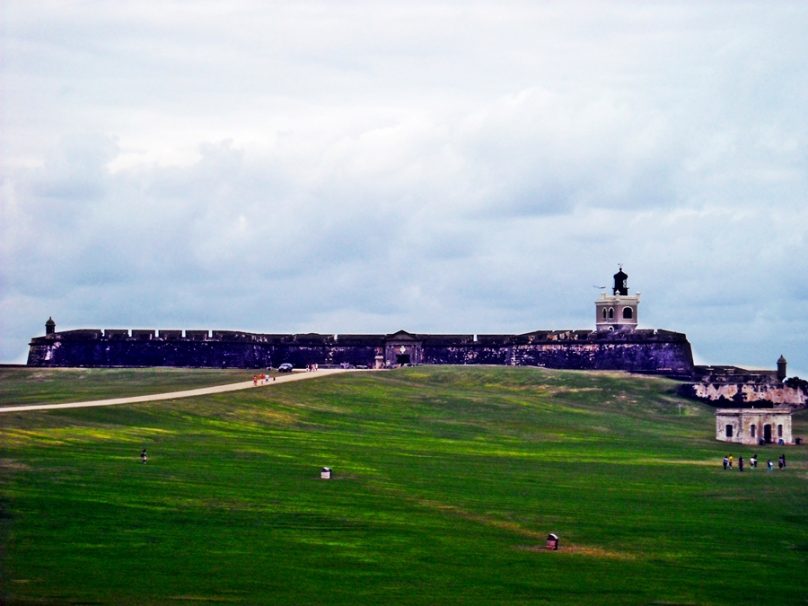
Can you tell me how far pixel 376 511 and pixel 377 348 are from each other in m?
70.5

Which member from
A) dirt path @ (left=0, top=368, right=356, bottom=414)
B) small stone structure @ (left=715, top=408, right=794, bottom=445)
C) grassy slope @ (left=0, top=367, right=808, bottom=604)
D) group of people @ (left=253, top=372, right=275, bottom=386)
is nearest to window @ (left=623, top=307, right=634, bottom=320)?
dirt path @ (left=0, top=368, right=356, bottom=414)

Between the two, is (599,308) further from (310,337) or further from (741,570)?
(741,570)

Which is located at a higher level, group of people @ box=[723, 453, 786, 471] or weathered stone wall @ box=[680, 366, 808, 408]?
weathered stone wall @ box=[680, 366, 808, 408]

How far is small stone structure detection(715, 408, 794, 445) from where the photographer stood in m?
84.0

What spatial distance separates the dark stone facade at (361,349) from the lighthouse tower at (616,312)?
228 cm

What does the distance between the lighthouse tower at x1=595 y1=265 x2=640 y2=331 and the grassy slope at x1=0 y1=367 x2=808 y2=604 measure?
34904 mm

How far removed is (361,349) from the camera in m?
120

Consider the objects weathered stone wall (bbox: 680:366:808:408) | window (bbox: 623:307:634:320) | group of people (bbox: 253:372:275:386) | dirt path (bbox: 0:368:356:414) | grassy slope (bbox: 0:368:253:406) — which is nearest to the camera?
dirt path (bbox: 0:368:356:414)

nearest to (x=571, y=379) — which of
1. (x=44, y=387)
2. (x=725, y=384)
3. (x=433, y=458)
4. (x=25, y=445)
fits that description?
(x=725, y=384)

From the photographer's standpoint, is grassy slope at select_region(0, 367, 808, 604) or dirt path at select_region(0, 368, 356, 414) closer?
grassy slope at select_region(0, 367, 808, 604)

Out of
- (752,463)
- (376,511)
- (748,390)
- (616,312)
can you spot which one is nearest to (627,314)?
(616,312)

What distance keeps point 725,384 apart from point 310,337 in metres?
32.4

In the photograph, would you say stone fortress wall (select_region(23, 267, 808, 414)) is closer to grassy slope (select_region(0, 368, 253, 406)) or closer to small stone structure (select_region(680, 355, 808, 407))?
grassy slope (select_region(0, 368, 253, 406))

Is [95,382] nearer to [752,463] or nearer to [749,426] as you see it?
[749,426]
